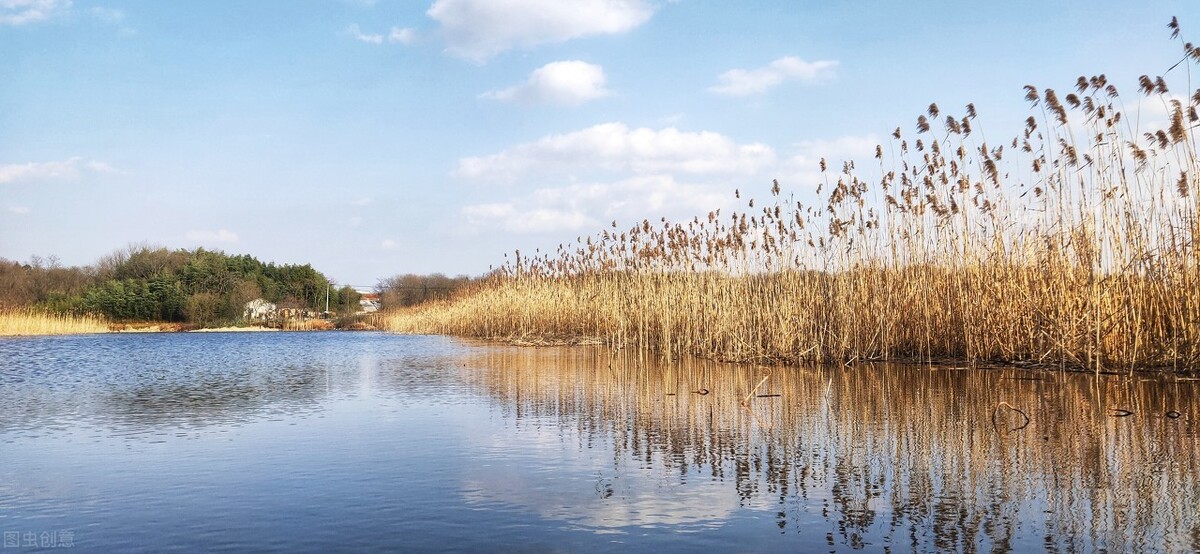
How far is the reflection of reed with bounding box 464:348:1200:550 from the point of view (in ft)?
8.98

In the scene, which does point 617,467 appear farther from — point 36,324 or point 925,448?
point 36,324

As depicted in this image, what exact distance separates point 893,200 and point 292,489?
25.7 ft

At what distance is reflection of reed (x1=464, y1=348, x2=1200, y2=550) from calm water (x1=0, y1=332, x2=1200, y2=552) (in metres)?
0.02

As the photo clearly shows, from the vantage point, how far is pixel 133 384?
8.08 metres

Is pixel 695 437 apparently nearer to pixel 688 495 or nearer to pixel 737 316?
pixel 688 495

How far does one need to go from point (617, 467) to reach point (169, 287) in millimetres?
35390

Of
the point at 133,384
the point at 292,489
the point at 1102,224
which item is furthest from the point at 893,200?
the point at 133,384

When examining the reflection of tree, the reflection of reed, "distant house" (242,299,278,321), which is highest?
"distant house" (242,299,278,321)

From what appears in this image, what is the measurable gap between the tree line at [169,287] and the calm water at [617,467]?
1142 inches

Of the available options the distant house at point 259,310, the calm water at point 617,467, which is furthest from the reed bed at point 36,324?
the calm water at point 617,467

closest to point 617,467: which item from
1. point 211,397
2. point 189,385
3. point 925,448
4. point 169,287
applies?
point 925,448

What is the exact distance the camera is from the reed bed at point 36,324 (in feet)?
77.0

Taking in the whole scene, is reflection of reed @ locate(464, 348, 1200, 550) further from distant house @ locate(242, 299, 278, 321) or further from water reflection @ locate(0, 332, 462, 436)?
distant house @ locate(242, 299, 278, 321)

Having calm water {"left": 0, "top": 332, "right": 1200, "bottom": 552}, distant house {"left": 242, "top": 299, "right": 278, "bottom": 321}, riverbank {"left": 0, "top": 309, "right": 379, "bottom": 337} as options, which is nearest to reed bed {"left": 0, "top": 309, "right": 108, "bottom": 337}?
riverbank {"left": 0, "top": 309, "right": 379, "bottom": 337}
